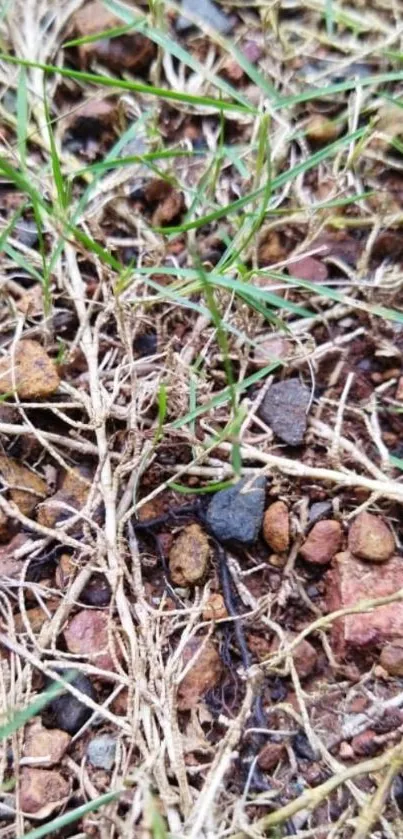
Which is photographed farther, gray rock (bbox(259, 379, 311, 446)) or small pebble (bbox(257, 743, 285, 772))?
gray rock (bbox(259, 379, 311, 446))

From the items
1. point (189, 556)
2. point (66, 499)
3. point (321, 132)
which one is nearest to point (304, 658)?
point (189, 556)

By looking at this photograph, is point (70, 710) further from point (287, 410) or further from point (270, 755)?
point (287, 410)

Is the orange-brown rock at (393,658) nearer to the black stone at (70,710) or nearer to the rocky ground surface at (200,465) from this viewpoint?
the rocky ground surface at (200,465)

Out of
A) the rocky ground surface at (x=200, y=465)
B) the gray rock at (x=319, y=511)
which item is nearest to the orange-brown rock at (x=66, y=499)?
the rocky ground surface at (x=200, y=465)

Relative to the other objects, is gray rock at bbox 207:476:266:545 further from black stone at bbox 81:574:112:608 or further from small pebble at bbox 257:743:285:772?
small pebble at bbox 257:743:285:772

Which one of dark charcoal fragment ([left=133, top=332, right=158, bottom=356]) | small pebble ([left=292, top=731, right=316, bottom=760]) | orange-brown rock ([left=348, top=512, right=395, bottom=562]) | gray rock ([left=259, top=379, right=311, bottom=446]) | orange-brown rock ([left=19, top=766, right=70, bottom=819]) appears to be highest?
dark charcoal fragment ([left=133, top=332, right=158, bottom=356])

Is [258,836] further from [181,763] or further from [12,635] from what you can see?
[12,635]

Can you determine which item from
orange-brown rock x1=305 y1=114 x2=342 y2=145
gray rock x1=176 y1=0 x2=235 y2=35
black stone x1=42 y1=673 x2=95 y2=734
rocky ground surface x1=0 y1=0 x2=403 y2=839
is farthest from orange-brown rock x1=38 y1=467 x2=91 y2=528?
gray rock x1=176 y1=0 x2=235 y2=35
